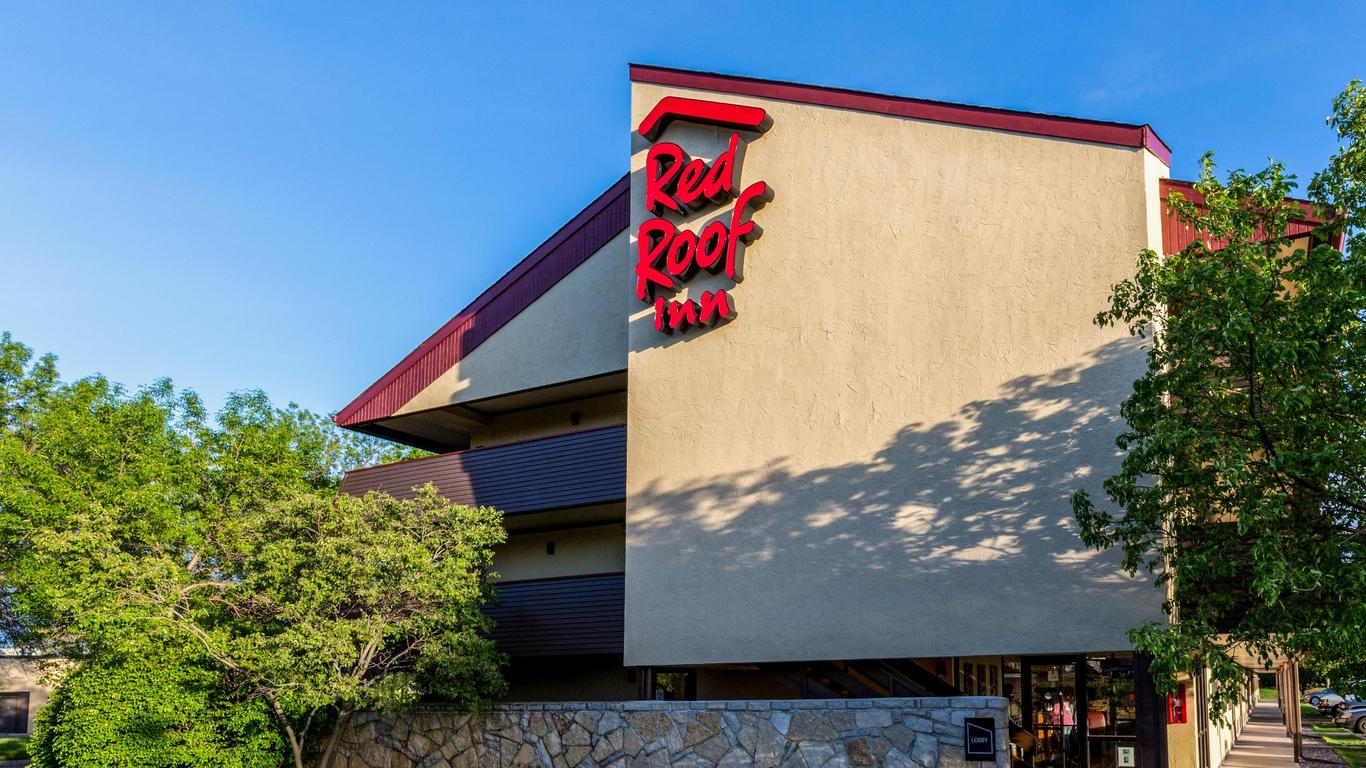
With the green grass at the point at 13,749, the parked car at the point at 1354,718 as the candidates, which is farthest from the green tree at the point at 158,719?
the parked car at the point at 1354,718

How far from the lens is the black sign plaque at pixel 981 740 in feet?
52.2

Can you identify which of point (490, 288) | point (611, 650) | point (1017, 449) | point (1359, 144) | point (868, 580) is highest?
point (490, 288)

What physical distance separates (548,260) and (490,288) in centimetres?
175

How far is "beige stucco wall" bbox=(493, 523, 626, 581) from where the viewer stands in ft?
83.5

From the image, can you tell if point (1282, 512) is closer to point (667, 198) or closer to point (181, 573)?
point (667, 198)

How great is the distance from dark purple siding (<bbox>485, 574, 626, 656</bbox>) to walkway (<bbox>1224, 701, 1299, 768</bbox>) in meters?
17.2

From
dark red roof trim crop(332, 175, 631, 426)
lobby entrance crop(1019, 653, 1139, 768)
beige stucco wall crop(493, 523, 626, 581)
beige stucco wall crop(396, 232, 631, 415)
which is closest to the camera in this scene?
lobby entrance crop(1019, 653, 1139, 768)

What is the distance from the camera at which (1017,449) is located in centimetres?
1752

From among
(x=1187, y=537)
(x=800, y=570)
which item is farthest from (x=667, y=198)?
(x=1187, y=537)

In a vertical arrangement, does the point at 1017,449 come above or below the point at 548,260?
below

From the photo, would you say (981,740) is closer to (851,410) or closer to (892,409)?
(892,409)

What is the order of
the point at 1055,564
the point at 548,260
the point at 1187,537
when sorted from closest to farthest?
the point at 1187,537
the point at 1055,564
the point at 548,260

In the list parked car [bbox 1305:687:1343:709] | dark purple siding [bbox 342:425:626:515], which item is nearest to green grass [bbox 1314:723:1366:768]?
parked car [bbox 1305:687:1343:709]

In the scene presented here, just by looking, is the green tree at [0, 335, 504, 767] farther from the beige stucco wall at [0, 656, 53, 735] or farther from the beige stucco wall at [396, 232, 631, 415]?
the beige stucco wall at [0, 656, 53, 735]
